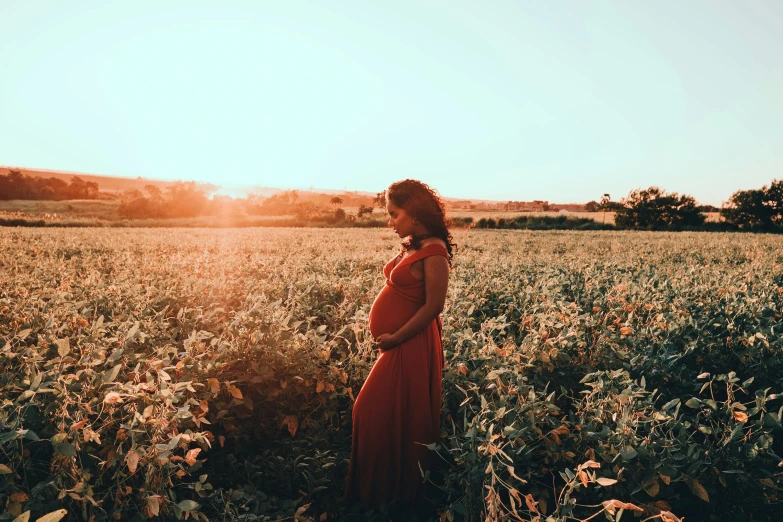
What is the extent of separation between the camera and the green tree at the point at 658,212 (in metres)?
59.0

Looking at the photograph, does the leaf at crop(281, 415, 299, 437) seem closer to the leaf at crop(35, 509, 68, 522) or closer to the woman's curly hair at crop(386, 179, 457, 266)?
the woman's curly hair at crop(386, 179, 457, 266)

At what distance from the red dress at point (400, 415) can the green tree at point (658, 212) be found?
61.8m

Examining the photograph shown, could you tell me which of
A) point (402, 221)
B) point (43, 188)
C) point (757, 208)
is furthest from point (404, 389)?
point (43, 188)

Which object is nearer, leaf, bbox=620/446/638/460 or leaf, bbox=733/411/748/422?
leaf, bbox=620/446/638/460

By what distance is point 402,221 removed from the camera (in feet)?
11.1

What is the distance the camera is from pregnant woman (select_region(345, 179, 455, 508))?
3350 mm

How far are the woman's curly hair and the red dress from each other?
0.29 metres

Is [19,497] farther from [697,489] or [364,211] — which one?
[364,211]

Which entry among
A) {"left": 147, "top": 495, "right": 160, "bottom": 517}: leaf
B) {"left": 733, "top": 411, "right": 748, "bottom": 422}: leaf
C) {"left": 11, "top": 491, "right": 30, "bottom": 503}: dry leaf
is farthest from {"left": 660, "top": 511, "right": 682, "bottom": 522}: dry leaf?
{"left": 11, "top": 491, "right": 30, "bottom": 503}: dry leaf

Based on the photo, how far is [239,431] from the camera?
351 cm

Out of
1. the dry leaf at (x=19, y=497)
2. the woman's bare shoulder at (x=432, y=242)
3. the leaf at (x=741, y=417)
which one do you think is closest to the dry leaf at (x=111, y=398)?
the dry leaf at (x=19, y=497)

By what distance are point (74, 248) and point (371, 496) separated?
1327cm

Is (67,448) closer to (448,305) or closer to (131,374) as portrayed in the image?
(131,374)

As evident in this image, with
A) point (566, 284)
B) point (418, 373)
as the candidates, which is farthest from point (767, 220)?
point (418, 373)
